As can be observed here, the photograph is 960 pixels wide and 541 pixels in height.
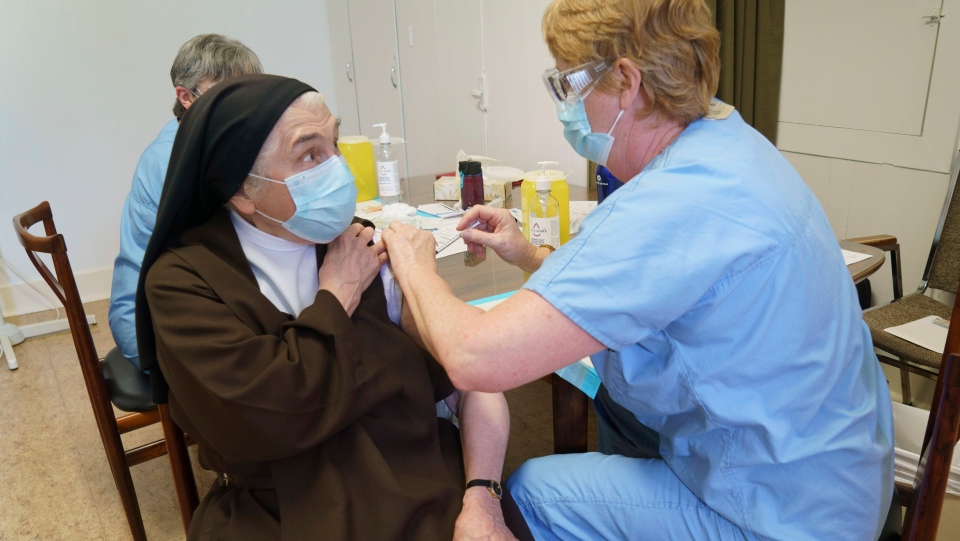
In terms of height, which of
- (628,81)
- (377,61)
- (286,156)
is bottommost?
(286,156)

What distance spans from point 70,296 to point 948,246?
2.63 meters

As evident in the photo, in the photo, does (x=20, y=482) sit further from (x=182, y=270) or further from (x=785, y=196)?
(x=785, y=196)

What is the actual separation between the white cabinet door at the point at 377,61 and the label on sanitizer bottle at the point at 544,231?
2480 mm

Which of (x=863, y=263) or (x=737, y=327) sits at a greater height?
(x=737, y=327)

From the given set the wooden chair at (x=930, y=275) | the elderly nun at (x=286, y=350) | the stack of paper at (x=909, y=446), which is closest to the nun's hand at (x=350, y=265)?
the elderly nun at (x=286, y=350)

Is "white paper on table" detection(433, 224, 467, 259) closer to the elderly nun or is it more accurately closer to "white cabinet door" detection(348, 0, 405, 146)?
the elderly nun

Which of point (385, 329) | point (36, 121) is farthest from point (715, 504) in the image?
point (36, 121)

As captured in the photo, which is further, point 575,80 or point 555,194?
point 555,194

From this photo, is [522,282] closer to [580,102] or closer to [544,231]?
[544,231]

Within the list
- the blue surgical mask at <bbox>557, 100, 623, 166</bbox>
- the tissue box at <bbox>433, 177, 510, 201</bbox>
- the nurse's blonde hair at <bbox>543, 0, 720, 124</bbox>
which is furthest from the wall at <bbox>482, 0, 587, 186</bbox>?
the nurse's blonde hair at <bbox>543, 0, 720, 124</bbox>

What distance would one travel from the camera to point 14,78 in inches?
144

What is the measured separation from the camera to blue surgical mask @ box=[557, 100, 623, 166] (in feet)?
3.86

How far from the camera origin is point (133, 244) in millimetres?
1910

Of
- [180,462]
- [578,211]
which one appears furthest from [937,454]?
[180,462]
